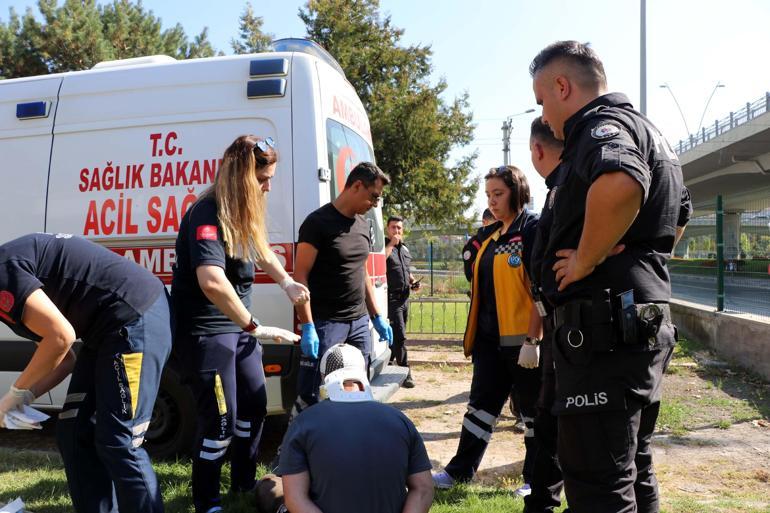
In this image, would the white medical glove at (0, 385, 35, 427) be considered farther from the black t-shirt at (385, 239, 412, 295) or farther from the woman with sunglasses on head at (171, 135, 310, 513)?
the black t-shirt at (385, 239, 412, 295)

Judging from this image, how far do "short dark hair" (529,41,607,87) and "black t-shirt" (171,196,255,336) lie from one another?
1686 mm

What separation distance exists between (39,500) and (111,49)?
1372 cm

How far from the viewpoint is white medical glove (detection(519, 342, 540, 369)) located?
337 cm

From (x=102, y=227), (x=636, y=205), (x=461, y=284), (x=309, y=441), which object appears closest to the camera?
(x=636, y=205)

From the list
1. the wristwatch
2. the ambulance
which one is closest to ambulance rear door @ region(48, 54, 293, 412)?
the ambulance

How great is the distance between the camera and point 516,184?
3.71 metres

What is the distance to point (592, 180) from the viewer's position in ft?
6.29

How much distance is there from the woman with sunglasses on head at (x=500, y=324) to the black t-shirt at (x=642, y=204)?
1414 mm

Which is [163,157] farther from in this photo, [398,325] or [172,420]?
[398,325]

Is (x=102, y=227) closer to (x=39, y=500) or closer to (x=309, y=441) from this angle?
(x=39, y=500)

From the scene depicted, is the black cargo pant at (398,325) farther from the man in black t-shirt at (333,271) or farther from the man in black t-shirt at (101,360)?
the man in black t-shirt at (101,360)

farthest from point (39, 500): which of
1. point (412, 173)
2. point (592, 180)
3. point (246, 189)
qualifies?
point (412, 173)

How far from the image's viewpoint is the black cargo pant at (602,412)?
78.0 inches

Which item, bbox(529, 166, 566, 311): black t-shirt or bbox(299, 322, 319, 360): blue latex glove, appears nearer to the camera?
bbox(529, 166, 566, 311): black t-shirt
